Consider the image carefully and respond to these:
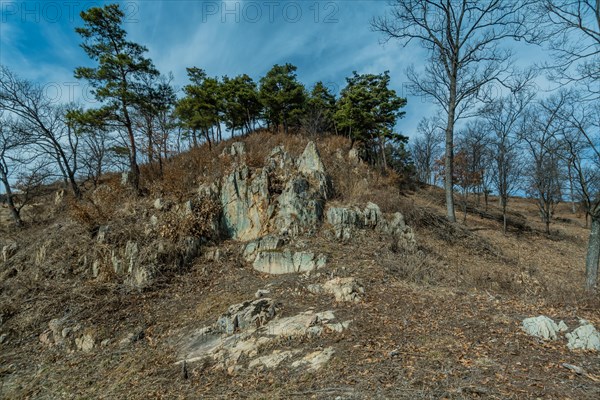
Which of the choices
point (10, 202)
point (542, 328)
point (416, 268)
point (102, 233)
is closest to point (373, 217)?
point (416, 268)

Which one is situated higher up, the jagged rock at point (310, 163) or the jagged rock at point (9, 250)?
the jagged rock at point (310, 163)

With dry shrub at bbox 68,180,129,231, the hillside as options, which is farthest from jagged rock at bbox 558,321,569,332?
dry shrub at bbox 68,180,129,231

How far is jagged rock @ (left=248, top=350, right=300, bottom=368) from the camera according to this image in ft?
14.6

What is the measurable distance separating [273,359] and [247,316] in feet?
4.57

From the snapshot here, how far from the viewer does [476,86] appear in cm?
1334

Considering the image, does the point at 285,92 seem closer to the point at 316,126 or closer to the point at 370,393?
the point at 316,126

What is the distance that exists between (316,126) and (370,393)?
19.6 meters

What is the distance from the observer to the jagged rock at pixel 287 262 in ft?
26.1

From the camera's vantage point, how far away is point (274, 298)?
660 centimetres

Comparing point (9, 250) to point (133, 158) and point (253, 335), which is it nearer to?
point (133, 158)

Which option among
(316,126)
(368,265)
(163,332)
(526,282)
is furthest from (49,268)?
(316,126)

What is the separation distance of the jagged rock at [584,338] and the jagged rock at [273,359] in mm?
3895

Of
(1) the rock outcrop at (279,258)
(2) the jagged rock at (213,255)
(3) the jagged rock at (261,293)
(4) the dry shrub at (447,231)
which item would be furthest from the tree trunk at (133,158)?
(4) the dry shrub at (447,231)

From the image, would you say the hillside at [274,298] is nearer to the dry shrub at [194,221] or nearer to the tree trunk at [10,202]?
the dry shrub at [194,221]
